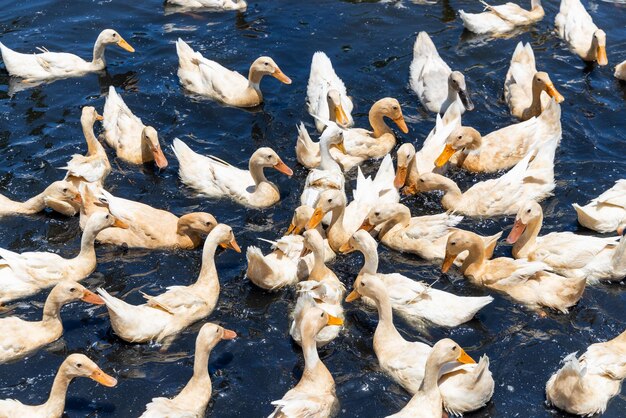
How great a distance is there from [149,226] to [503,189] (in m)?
4.55

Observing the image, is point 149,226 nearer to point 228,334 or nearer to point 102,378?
point 228,334

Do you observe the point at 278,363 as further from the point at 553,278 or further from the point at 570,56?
the point at 570,56

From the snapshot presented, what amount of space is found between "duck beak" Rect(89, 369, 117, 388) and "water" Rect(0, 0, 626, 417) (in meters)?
0.33

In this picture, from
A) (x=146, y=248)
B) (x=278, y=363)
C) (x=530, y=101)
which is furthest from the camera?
(x=530, y=101)

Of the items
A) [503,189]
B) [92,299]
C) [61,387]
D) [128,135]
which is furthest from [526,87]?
[61,387]

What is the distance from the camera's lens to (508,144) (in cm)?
1294

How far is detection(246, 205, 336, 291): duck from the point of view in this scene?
34.4 ft

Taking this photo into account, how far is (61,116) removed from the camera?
14.2 metres

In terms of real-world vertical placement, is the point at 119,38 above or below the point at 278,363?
above

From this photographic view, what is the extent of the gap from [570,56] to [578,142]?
9.11 feet

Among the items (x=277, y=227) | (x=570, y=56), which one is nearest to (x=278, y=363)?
(x=277, y=227)

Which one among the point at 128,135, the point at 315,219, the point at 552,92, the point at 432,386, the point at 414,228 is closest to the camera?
the point at 432,386

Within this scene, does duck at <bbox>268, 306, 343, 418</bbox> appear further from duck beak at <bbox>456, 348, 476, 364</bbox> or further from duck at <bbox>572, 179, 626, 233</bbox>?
A: duck at <bbox>572, 179, 626, 233</bbox>

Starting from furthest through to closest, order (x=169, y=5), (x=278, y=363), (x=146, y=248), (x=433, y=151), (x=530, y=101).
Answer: (x=169, y=5), (x=530, y=101), (x=433, y=151), (x=146, y=248), (x=278, y=363)
